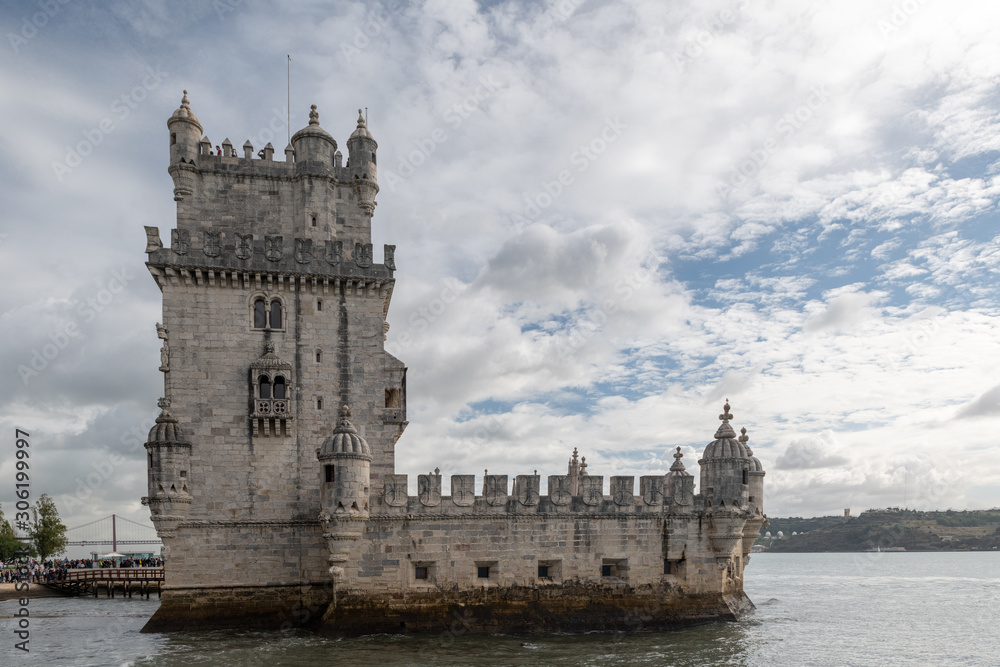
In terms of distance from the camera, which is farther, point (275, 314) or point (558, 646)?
point (275, 314)

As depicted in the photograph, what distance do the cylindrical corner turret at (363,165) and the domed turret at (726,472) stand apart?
1747cm

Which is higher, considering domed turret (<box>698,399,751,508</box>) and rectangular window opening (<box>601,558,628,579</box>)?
domed turret (<box>698,399,751,508</box>)

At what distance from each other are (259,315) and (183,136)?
7932 millimetres

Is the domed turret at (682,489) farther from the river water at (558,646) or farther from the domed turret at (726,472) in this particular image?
the river water at (558,646)

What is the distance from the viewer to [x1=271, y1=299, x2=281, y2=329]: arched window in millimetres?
27328

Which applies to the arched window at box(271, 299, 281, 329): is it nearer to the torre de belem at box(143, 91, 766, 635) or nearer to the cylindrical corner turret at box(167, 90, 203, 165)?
the torre de belem at box(143, 91, 766, 635)

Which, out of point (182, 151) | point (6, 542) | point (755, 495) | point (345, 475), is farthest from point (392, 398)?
point (6, 542)

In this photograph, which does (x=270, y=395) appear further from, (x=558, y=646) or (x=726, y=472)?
(x=726, y=472)

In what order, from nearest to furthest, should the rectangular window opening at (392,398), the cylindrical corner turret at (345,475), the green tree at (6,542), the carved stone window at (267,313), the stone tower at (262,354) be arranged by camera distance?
the cylindrical corner turret at (345,475), the stone tower at (262,354), the carved stone window at (267,313), the rectangular window opening at (392,398), the green tree at (6,542)

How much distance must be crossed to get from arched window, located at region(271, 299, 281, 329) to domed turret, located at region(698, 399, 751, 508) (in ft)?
59.4

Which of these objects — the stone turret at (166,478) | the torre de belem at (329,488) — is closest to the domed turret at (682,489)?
the torre de belem at (329,488)

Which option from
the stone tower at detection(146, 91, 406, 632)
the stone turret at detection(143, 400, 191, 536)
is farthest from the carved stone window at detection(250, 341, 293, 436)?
the stone turret at detection(143, 400, 191, 536)

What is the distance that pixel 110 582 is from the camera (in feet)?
155

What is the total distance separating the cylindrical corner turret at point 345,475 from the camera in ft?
77.5
